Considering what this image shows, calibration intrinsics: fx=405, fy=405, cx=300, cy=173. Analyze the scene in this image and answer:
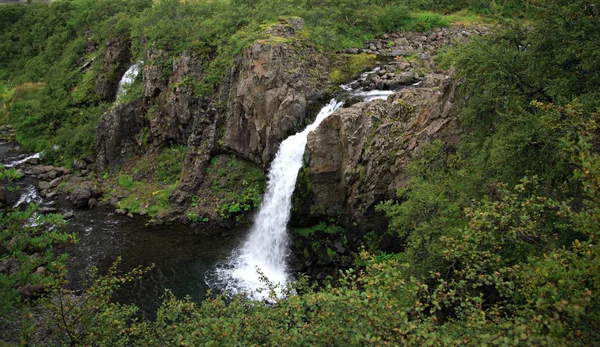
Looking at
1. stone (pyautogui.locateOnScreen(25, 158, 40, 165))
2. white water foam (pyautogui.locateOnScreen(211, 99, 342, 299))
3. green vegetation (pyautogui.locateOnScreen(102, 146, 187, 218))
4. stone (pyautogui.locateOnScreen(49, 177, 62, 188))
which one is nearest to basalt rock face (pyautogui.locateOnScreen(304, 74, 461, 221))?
white water foam (pyautogui.locateOnScreen(211, 99, 342, 299))

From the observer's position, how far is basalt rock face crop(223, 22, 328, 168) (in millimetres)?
24562

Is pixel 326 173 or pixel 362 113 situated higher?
pixel 362 113

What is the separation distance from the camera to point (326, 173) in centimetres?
2188

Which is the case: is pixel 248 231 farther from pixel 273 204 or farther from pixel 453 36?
pixel 453 36

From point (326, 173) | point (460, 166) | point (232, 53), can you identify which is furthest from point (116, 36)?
point (460, 166)

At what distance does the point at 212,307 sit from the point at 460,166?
1103 cm

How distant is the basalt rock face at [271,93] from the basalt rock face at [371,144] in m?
3.42

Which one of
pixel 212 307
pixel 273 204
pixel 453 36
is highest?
pixel 453 36

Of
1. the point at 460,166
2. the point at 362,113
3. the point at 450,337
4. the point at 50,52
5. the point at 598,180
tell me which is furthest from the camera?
the point at 50,52

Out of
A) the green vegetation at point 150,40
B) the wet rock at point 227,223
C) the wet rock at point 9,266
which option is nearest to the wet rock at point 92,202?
the green vegetation at point 150,40

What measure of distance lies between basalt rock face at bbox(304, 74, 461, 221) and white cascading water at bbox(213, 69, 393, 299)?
5.30ft

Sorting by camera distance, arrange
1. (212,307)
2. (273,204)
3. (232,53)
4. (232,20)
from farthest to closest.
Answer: (232,20)
(232,53)
(273,204)
(212,307)

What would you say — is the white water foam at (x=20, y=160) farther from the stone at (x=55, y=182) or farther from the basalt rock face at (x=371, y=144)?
the basalt rock face at (x=371, y=144)

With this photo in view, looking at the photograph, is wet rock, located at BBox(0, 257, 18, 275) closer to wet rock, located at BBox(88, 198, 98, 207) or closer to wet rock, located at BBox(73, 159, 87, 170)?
wet rock, located at BBox(88, 198, 98, 207)
